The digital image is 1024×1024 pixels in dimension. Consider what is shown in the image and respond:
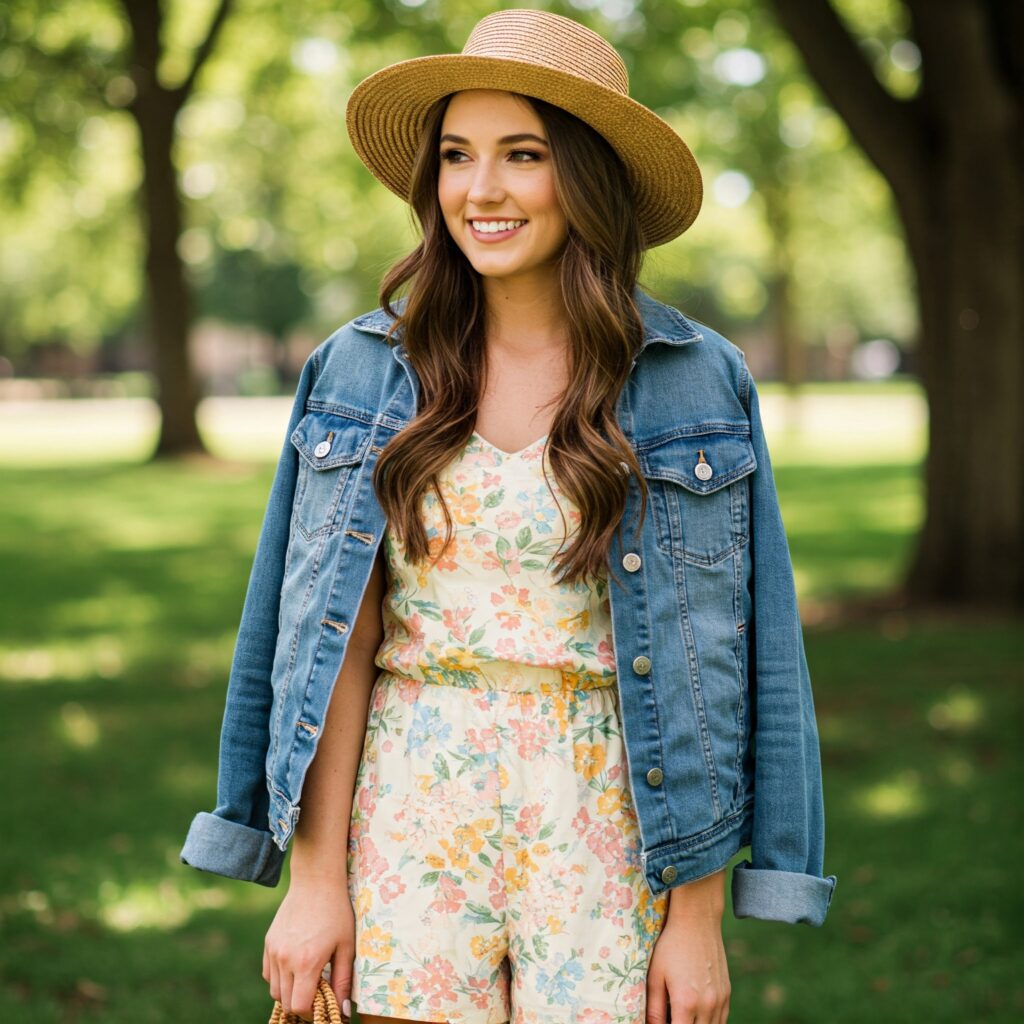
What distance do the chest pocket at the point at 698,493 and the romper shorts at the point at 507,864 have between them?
27cm

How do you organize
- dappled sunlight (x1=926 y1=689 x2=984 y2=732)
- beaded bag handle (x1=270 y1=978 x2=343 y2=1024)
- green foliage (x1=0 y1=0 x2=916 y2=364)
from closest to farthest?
beaded bag handle (x1=270 y1=978 x2=343 y2=1024) → dappled sunlight (x1=926 y1=689 x2=984 y2=732) → green foliage (x1=0 y1=0 x2=916 y2=364)

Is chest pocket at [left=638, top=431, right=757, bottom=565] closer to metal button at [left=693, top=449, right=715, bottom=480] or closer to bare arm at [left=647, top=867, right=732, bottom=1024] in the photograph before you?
metal button at [left=693, top=449, right=715, bottom=480]

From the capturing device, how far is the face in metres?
2.39

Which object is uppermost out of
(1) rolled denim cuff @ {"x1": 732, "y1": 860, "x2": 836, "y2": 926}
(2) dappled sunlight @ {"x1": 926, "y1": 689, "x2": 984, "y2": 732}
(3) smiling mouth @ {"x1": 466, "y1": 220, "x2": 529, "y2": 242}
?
(3) smiling mouth @ {"x1": 466, "y1": 220, "x2": 529, "y2": 242}

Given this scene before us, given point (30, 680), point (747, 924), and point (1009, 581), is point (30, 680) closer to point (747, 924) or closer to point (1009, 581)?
point (747, 924)

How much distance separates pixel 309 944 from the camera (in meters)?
2.36

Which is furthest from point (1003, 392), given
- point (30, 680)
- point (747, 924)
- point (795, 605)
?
point (795, 605)

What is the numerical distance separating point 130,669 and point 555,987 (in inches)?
266

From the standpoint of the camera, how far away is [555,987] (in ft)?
7.68

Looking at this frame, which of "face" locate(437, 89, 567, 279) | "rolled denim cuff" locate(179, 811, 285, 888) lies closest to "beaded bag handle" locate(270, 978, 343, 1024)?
"rolled denim cuff" locate(179, 811, 285, 888)

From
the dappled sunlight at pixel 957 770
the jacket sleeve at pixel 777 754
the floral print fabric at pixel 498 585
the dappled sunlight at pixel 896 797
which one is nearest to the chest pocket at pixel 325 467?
the floral print fabric at pixel 498 585

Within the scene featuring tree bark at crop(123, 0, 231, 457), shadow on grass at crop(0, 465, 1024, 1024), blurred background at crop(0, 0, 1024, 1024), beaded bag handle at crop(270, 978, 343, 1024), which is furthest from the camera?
tree bark at crop(123, 0, 231, 457)

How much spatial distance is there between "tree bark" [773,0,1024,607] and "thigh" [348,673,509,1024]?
7.68 m

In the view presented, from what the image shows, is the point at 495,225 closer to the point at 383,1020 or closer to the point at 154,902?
the point at 383,1020
